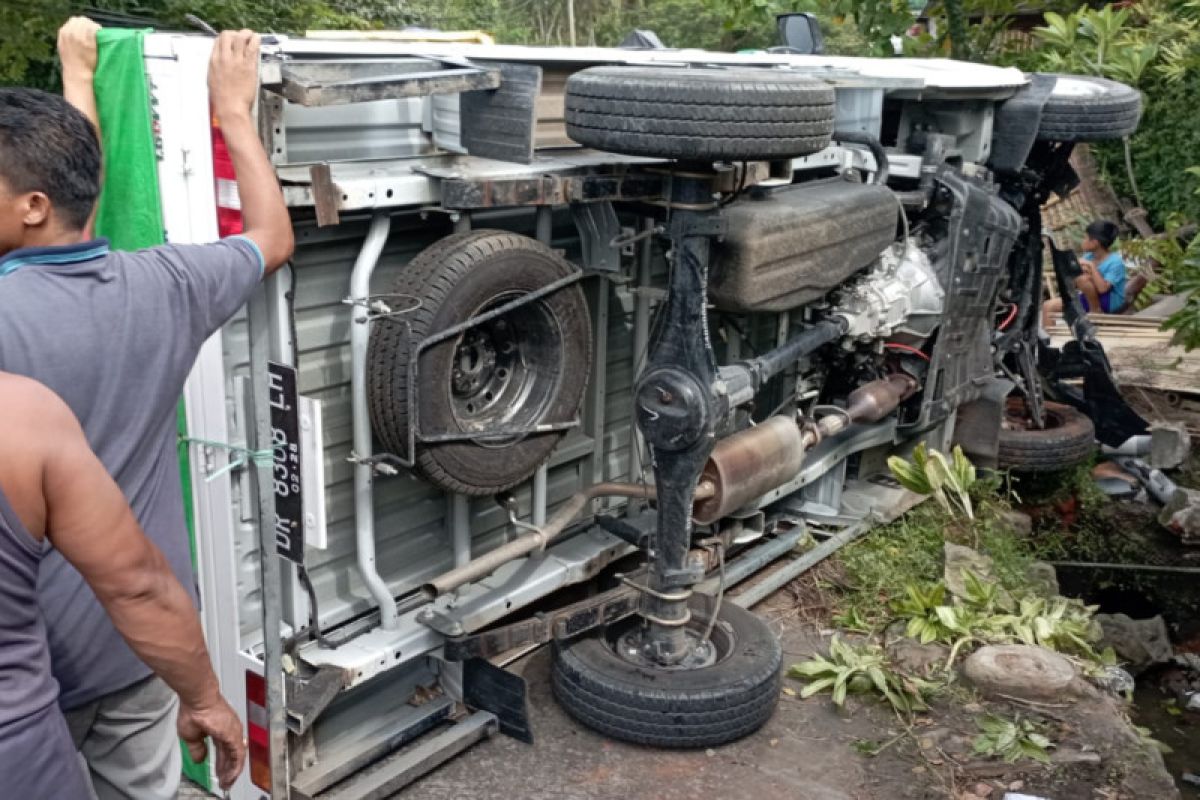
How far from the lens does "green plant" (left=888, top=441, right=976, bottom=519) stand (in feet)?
18.2

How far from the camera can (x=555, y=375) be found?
143 inches

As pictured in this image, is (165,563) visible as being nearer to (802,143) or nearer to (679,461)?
(679,461)

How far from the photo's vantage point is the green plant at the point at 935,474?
18.2ft

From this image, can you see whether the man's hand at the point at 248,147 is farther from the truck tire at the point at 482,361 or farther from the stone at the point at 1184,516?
the stone at the point at 1184,516

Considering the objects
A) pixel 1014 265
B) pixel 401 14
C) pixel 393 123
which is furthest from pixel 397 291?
pixel 401 14

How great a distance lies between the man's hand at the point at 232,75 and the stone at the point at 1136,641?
15.8 feet

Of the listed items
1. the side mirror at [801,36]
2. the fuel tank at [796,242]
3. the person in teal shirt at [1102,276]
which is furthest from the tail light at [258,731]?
the person in teal shirt at [1102,276]

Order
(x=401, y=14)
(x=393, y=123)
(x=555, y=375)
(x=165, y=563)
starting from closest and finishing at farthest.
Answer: (x=165, y=563) < (x=393, y=123) < (x=555, y=375) < (x=401, y=14)

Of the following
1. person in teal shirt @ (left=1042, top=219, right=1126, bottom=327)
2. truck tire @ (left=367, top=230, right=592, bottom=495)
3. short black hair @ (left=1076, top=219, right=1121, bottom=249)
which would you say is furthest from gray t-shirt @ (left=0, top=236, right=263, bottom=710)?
short black hair @ (left=1076, top=219, right=1121, bottom=249)

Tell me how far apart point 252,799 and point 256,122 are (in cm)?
186

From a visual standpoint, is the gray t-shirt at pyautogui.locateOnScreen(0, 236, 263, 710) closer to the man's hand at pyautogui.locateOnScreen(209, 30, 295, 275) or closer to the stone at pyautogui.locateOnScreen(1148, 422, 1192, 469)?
the man's hand at pyautogui.locateOnScreen(209, 30, 295, 275)

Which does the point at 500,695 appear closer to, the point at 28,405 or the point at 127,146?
the point at 127,146

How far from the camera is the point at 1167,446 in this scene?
25.2 ft

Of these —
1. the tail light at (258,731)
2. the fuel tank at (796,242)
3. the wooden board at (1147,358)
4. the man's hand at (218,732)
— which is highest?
the fuel tank at (796,242)
